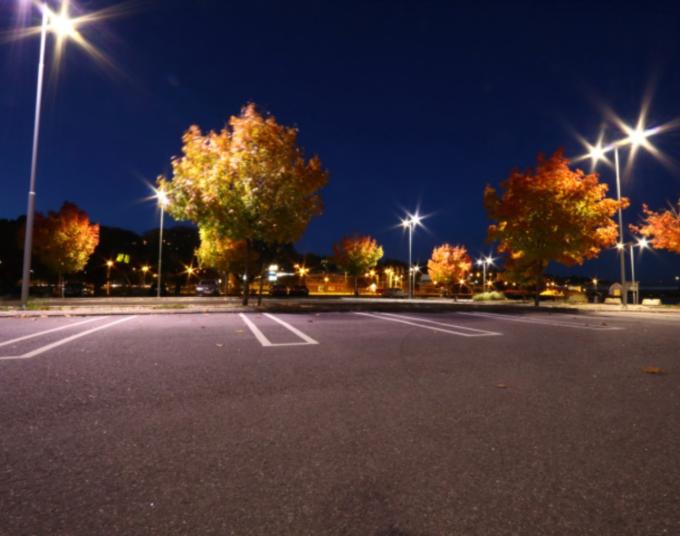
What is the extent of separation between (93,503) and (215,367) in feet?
12.3

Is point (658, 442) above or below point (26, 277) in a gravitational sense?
below

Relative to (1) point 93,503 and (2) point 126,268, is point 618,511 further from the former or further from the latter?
(2) point 126,268

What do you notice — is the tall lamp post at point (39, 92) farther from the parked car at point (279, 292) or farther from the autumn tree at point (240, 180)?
the parked car at point (279, 292)

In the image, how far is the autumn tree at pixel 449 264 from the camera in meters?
64.8

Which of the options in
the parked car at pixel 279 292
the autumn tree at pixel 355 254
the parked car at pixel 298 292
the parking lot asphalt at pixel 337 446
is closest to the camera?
the parking lot asphalt at pixel 337 446

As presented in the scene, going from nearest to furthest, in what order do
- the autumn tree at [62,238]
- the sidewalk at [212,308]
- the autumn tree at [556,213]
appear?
the sidewalk at [212,308] < the autumn tree at [556,213] < the autumn tree at [62,238]

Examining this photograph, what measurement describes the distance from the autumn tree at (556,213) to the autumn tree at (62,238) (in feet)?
114

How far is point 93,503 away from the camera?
228 centimetres

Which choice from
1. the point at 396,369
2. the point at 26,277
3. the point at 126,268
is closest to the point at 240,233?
the point at 26,277

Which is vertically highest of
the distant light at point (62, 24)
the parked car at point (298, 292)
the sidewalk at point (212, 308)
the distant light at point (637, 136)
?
the distant light at point (62, 24)

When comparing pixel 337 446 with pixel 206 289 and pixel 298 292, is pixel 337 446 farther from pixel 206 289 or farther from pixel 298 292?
pixel 298 292

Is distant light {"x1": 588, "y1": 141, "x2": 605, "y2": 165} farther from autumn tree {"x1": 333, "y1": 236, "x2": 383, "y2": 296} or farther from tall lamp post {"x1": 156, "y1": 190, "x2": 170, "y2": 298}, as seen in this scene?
autumn tree {"x1": 333, "y1": 236, "x2": 383, "y2": 296}

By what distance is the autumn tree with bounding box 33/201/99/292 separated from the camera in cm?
3722

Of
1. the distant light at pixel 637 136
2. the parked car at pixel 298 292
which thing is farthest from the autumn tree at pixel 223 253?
the distant light at pixel 637 136
